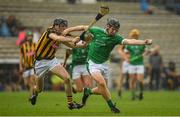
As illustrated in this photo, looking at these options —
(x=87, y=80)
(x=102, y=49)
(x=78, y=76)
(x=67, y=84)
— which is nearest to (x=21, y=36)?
(x=78, y=76)

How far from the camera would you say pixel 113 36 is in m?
21.1

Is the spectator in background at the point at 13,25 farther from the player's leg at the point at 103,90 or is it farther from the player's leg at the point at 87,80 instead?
the player's leg at the point at 103,90

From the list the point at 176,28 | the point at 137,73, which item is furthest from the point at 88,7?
the point at 137,73

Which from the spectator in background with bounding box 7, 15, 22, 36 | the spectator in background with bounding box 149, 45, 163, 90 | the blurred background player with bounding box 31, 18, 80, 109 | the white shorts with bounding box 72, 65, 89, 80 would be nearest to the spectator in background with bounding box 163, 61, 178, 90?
the spectator in background with bounding box 149, 45, 163, 90

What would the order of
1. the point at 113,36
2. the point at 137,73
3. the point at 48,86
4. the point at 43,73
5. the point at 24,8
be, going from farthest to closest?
the point at 24,8 < the point at 48,86 < the point at 137,73 < the point at 43,73 < the point at 113,36

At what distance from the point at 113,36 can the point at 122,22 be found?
2368 cm

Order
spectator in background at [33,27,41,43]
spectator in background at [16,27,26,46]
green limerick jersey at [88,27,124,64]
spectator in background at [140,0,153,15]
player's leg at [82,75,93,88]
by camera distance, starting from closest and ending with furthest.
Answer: green limerick jersey at [88,27,124,64] → player's leg at [82,75,93,88] → spectator in background at [16,27,26,46] → spectator in background at [33,27,41,43] → spectator in background at [140,0,153,15]

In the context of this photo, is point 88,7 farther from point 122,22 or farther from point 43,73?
point 43,73

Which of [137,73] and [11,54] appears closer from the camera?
[137,73]

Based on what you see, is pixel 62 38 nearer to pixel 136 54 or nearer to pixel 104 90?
pixel 104 90

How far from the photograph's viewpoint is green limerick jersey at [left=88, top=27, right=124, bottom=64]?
2111cm

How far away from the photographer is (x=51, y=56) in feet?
73.0

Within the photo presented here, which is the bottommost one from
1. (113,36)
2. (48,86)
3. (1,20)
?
(48,86)

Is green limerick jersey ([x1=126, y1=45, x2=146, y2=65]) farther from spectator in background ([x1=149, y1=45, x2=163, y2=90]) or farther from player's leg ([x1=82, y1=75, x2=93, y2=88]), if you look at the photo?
spectator in background ([x1=149, y1=45, x2=163, y2=90])
